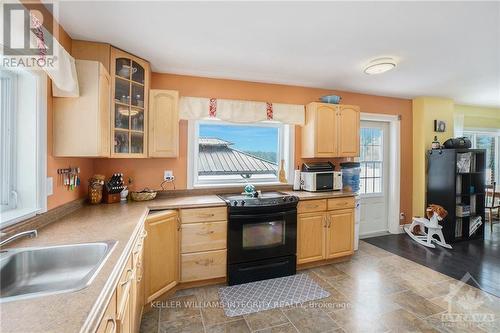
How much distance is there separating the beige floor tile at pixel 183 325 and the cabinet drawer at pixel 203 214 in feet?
2.76

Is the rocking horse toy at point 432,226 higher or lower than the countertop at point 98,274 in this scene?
lower

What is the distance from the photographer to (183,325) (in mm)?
1906

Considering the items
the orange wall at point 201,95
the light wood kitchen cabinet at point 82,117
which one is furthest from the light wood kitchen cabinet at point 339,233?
the light wood kitchen cabinet at point 82,117

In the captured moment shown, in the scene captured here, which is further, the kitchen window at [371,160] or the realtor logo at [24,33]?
the kitchen window at [371,160]

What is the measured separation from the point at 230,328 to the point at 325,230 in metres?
1.58

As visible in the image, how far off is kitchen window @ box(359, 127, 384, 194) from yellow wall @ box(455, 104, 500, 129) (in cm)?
204

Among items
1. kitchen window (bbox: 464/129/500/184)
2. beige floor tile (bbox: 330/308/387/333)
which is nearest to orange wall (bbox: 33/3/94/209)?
beige floor tile (bbox: 330/308/387/333)

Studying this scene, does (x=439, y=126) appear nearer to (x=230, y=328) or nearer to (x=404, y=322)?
(x=404, y=322)

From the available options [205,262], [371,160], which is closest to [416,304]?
[205,262]

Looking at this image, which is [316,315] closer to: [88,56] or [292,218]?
[292,218]

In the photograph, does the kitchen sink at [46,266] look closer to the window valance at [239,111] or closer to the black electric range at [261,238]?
the black electric range at [261,238]

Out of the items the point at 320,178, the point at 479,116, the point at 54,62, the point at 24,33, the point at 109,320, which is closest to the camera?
the point at 109,320

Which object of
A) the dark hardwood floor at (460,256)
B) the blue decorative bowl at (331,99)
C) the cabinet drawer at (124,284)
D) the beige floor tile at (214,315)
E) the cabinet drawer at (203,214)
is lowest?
the beige floor tile at (214,315)

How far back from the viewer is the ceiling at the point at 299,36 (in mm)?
1679
